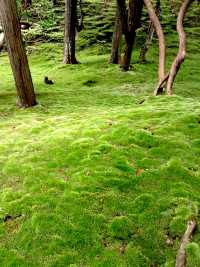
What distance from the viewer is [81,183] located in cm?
694

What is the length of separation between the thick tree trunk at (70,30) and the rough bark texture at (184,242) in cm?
1724

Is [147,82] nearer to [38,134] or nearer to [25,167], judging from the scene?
[38,134]

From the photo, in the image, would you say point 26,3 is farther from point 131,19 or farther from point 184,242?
point 184,242

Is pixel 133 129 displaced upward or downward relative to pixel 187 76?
upward

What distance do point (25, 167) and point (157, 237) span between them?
3.25 meters

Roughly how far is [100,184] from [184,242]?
6.53 ft

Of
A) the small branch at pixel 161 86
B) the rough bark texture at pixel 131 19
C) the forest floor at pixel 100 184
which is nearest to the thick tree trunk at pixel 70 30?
the rough bark texture at pixel 131 19

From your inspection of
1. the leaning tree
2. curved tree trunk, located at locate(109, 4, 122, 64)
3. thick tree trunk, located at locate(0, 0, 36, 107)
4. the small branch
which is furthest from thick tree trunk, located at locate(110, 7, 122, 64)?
thick tree trunk, located at locate(0, 0, 36, 107)

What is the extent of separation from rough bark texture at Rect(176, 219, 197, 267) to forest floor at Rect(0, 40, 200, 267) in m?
0.10

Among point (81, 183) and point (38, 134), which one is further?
point (38, 134)

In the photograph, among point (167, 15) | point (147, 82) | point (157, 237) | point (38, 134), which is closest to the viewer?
point (157, 237)

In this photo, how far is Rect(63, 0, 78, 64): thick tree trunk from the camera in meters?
20.8

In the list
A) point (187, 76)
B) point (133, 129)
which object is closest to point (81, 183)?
point (133, 129)

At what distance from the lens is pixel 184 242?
18.0 ft
